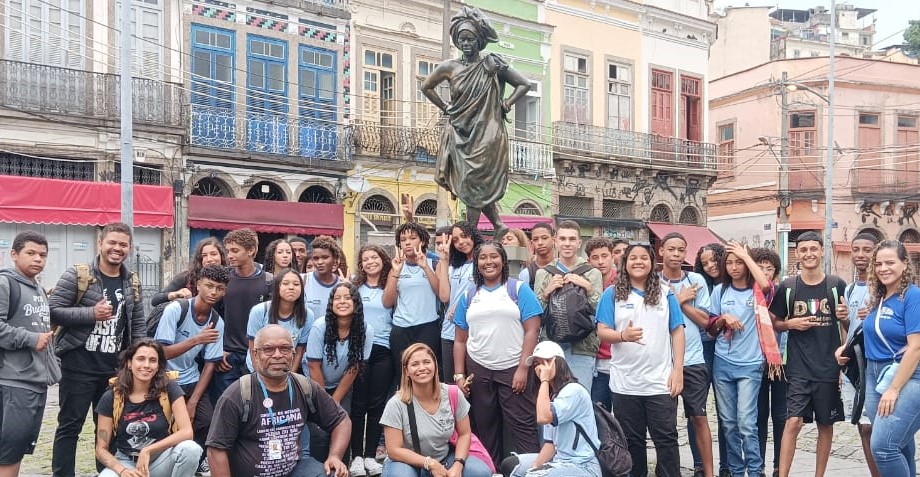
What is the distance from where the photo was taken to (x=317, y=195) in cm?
2302

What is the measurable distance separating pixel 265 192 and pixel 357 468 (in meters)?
15.7

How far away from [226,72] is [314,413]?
56.1 ft

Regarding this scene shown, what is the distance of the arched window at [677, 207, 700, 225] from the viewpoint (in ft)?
101

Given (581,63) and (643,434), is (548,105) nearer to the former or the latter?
(581,63)

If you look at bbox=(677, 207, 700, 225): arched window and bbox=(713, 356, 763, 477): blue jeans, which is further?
bbox=(677, 207, 700, 225): arched window

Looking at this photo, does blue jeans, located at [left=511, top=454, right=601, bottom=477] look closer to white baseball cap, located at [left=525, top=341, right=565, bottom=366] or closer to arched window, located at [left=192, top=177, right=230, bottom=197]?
white baseball cap, located at [left=525, top=341, right=565, bottom=366]

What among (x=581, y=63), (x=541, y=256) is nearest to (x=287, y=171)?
(x=581, y=63)

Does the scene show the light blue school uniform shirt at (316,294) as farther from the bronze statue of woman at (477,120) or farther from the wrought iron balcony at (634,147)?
the wrought iron balcony at (634,147)

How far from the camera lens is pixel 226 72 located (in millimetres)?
21391

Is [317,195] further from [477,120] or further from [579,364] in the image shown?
[579,364]

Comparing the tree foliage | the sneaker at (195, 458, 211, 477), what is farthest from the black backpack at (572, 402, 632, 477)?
the tree foliage

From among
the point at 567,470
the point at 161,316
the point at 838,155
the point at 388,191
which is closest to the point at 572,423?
the point at 567,470

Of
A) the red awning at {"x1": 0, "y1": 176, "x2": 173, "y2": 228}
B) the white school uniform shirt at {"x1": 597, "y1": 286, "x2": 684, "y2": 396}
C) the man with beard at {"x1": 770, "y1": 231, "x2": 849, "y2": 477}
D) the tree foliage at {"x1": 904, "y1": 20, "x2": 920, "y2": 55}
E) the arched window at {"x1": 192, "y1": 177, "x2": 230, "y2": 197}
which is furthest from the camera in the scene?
the tree foliage at {"x1": 904, "y1": 20, "x2": 920, "y2": 55}

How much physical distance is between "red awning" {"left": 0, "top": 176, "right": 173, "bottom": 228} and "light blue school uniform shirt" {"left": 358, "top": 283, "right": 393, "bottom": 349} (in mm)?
13533
